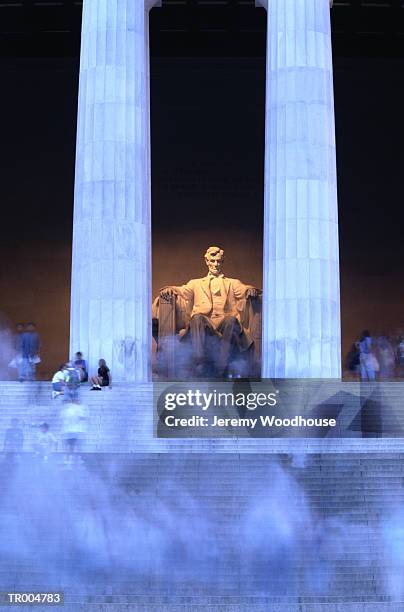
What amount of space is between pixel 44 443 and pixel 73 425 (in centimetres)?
63

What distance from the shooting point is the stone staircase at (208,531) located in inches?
583

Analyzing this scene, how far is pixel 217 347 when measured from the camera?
34812mm

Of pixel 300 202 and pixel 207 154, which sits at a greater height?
pixel 207 154

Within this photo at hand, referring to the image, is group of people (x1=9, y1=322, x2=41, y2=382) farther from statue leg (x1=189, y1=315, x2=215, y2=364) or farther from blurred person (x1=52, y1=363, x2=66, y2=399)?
statue leg (x1=189, y1=315, x2=215, y2=364)

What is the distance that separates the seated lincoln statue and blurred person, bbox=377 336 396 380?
4086 millimetres

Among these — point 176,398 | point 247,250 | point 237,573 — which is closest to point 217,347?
point 247,250

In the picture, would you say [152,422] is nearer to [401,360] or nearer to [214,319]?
[401,360]

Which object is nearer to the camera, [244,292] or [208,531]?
[208,531]

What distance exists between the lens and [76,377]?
2106 cm

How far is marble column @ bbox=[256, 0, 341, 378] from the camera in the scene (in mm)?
25891

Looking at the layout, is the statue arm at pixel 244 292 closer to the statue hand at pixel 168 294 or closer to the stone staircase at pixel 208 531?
the statue hand at pixel 168 294

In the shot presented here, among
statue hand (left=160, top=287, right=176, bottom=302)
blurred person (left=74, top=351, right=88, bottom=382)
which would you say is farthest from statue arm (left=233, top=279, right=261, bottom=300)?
blurred person (left=74, top=351, right=88, bottom=382)

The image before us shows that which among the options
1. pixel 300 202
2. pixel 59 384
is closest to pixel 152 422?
pixel 59 384

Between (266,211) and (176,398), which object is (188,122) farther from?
(176,398)
